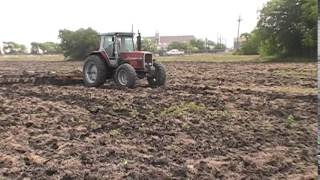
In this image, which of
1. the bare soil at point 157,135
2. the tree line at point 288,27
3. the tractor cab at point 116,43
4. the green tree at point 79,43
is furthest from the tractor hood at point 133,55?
the green tree at point 79,43

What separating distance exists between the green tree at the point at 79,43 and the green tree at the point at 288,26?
18590 mm

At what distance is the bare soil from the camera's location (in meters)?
6.45

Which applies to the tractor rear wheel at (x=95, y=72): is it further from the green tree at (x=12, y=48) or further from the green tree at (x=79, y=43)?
the green tree at (x=12, y=48)

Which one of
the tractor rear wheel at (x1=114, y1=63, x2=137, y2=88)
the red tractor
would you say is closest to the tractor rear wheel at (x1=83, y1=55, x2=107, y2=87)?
the red tractor

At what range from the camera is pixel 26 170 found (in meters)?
6.43

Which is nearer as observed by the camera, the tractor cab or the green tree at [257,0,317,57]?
the tractor cab

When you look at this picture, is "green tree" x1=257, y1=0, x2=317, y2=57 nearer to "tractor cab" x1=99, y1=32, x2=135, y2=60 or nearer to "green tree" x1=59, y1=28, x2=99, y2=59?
"green tree" x1=59, y1=28, x2=99, y2=59

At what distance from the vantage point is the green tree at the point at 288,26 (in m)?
39.5

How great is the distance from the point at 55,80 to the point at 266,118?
10456 mm

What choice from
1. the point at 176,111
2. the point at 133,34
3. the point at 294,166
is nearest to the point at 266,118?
the point at 176,111

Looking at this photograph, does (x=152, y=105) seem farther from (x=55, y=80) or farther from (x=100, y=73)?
(x=55, y=80)

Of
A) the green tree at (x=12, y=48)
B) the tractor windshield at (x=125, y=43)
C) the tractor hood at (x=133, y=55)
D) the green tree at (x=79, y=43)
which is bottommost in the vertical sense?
the green tree at (x=12, y=48)

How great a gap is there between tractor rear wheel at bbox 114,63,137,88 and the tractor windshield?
753 mm

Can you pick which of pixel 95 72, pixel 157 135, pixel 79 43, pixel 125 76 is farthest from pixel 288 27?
pixel 157 135
